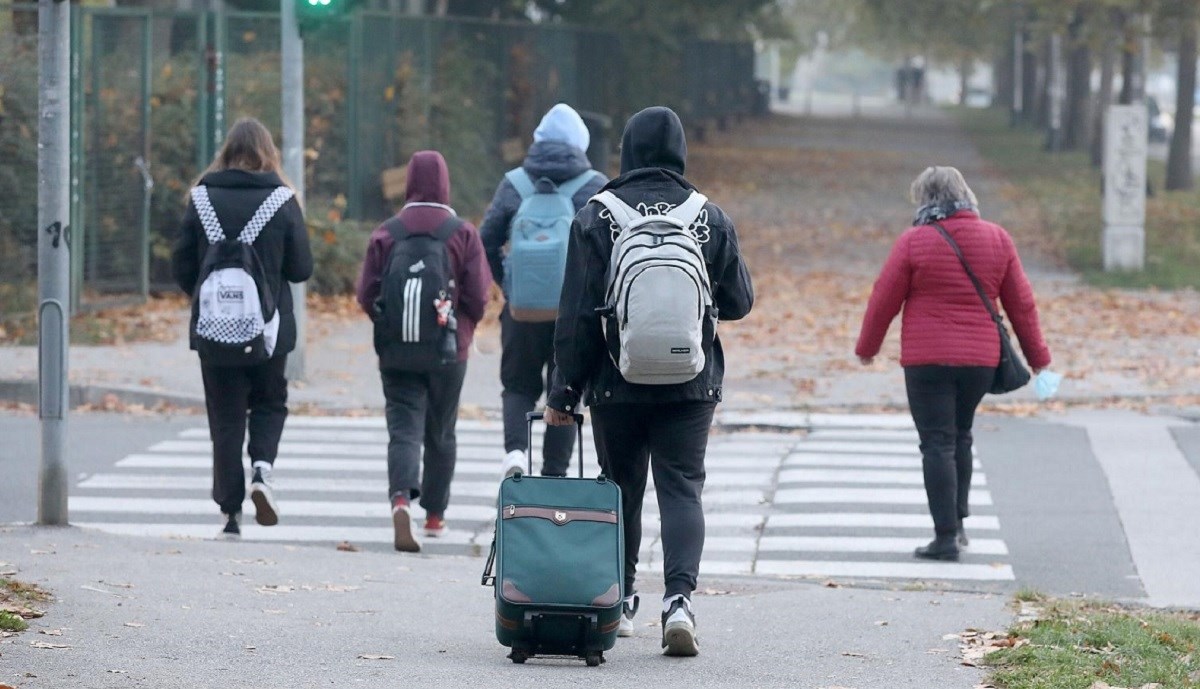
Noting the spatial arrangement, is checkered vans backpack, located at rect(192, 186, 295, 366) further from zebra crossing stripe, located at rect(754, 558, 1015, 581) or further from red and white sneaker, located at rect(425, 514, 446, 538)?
zebra crossing stripe, located at rect(754, 558, 1015, 581)

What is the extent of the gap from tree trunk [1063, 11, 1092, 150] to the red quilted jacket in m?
31.8

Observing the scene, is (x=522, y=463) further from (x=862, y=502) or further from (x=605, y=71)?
(x=605, y=71)

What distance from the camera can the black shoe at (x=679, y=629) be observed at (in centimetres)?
600

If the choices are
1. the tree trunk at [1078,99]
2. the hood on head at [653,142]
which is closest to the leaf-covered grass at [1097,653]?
the hood on head at [653,142]

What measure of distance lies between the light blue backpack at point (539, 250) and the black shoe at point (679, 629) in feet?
9.73

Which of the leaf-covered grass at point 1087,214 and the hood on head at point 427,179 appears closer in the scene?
the hood on head at point 427,179

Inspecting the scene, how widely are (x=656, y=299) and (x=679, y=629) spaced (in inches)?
42.3

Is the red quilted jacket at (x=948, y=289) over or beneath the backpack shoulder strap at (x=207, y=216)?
beneath

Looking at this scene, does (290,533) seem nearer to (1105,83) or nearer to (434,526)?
(434,526)

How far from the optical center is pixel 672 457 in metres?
6.12

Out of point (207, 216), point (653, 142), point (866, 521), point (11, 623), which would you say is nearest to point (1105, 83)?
point (866, 521)

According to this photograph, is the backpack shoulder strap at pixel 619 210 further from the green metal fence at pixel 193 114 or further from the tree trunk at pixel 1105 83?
the tree trunk at pixel 1105 83

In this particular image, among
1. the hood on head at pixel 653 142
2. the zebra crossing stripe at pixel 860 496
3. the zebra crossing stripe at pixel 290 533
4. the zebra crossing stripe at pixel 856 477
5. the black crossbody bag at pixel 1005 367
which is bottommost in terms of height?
the zebra crossing stripe at pixel 290 533

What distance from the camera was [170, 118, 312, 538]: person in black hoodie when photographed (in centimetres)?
834
